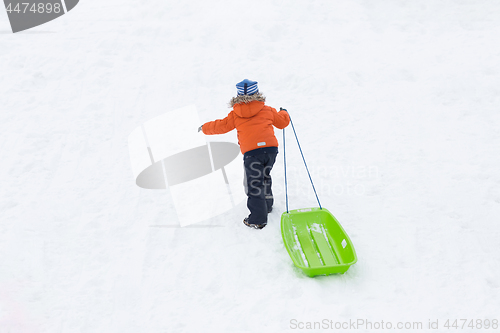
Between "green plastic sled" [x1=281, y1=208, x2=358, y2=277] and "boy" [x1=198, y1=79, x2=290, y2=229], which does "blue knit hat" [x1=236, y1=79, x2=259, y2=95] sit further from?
"green plastic sled" [x1=281, y1=208, x2=358, y2=277]

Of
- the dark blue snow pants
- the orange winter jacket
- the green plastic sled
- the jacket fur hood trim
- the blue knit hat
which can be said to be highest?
the blue knit hat

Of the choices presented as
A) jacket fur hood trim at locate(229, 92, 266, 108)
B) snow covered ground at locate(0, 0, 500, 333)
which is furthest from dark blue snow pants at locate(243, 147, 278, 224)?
jacket fur hood trim at locate(229, 92, 266, 108)

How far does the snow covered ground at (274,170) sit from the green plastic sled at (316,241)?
0.47 ft

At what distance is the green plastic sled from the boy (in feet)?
1.16

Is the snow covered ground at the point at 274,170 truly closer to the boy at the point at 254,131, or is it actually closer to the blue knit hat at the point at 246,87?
the boy at the point at 254,131

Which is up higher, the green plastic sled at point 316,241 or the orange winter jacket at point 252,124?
the orange winter jacket at point 252,124

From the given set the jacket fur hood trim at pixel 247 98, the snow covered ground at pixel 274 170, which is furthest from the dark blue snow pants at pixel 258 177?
the jacket fur hood trim at pixel 247 98

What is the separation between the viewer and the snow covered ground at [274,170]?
11.3ft

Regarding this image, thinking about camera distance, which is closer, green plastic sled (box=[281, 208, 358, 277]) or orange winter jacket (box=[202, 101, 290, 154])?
green plastic sled (box=[281, 208, 358, 277])

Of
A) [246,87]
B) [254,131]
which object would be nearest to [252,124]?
[254,131]

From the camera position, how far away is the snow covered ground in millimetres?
3439

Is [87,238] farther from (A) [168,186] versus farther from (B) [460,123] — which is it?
(B) [460,123]

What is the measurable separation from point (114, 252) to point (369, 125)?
160 inches

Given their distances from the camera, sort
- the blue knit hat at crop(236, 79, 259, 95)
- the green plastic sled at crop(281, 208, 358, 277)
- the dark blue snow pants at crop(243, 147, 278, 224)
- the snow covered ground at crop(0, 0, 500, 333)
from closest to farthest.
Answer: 1. the snow covered ground at crop(0, 0, 500, 333)
2. the green plastic sled at crop(281, 208, 358, 277)
3. the blue knit hat at crop(236, 79, 259, 95)
4. the dark blue snow pants at crop(243, 147, 278, 224)
